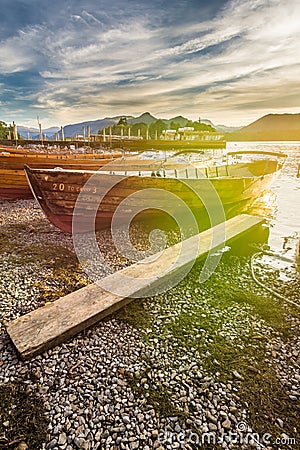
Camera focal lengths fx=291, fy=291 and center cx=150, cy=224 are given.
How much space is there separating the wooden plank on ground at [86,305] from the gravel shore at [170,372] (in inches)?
6.2

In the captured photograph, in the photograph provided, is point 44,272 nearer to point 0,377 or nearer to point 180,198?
point 0,377

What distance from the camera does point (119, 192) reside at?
275 inches

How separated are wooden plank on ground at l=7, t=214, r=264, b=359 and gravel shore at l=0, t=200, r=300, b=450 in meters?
0.16

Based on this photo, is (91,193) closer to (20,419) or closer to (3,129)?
Answer: (20,419)

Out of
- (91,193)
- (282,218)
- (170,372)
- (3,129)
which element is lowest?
(282,218)

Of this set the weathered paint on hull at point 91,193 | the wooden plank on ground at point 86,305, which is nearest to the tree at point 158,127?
the weathered paint on hull at point 91,193

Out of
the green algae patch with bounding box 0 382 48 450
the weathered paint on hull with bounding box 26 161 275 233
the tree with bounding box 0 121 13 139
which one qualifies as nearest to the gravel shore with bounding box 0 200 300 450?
the green algae patch with bounding box 0 382 48 450

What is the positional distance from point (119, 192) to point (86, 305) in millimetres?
3831

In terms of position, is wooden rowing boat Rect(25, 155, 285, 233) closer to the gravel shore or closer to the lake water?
the lake water

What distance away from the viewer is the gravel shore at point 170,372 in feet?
7.70

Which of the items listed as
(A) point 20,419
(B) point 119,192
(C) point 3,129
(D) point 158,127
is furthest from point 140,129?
(A) point 20,419

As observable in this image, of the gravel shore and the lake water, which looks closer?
the gravel shore

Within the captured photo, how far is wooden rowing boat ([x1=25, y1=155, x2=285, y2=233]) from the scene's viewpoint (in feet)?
22.5

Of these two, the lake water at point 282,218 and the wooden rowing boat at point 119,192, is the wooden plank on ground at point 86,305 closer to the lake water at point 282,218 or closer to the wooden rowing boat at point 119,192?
the wooden rowing boat at point 119,192
